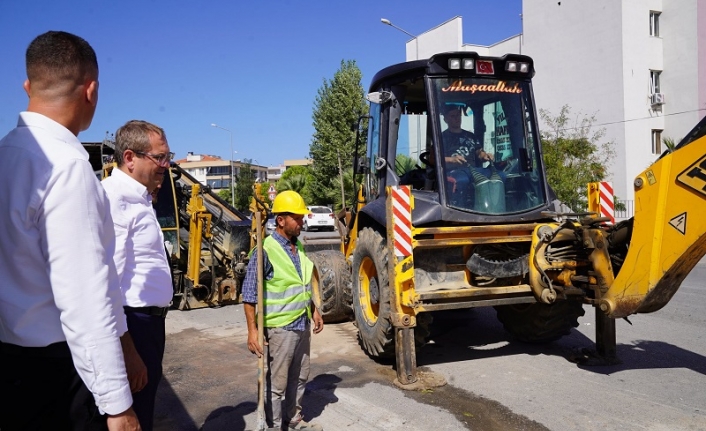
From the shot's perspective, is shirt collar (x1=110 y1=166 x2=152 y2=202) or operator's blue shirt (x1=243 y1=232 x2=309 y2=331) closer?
shirt collar (x1=110 y1=166 x2=152 y2=202)

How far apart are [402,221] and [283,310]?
1.65 meters

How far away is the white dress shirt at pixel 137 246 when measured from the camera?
281 cm

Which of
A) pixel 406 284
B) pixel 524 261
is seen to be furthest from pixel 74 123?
pixel 524 261

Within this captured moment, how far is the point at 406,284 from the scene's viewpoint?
521 cm

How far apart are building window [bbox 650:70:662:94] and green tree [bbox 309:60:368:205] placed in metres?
15.0

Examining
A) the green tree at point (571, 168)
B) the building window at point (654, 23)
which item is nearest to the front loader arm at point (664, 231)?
the green tree at point (571, 168)

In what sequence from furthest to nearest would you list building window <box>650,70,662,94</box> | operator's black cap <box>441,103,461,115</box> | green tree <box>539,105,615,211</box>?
1. building window <box>650,70,662,94</box>
2. green tree <box>539,105,615,211</box>
3. operator's black cap <box>441,103,461,115</box>

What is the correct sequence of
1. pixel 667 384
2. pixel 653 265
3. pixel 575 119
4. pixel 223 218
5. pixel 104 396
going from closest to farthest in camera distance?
pixel 104 396 → pixel 653 265 → pixel 667 384 → pixel 223 218 → pixel 575 119

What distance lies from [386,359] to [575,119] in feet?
77.7

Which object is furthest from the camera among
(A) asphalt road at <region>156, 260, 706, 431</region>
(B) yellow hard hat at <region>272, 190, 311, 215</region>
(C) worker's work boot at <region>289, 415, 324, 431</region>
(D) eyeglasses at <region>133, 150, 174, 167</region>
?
(A) asphalt road at <region>156, 260, 706, 431</region>

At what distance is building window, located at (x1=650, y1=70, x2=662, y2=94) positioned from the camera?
988 inches

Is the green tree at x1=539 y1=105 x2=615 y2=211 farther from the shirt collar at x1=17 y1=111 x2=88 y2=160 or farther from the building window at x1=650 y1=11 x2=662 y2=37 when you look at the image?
the shirt collar at x1=17 y1=111 x2=88 y2=160

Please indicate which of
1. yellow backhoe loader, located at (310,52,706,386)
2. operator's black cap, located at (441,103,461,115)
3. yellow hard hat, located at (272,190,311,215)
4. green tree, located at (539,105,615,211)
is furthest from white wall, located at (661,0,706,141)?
yellow hard hat, located at (272,190,311,215)

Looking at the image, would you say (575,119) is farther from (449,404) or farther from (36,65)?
(36,65)
